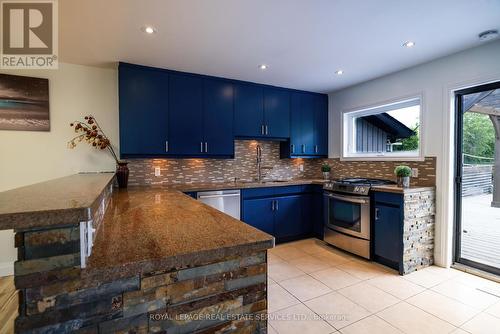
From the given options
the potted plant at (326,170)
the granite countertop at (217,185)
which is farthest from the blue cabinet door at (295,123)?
the granite countertop at (217,185)

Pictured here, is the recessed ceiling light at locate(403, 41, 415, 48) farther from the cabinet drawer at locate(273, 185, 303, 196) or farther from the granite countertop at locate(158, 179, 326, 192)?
the cabinet drawer at locate(273, 185, 303, 196)

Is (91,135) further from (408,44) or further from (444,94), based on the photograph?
(444,94)

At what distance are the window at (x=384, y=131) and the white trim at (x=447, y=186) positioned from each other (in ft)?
0.97

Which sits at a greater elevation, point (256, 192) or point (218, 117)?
point (218, 117)

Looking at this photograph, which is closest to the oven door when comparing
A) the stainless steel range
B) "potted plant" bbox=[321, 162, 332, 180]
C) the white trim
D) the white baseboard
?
the stainless steel range

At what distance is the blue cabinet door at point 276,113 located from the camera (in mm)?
3752

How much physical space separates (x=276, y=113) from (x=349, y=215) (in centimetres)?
183

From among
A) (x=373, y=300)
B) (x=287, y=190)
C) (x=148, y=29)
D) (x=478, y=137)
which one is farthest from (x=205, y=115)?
(x=478, y=137)

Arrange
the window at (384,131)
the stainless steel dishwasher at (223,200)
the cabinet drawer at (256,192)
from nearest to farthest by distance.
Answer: the stainless steel dishwasher at (223,200), the window at (384,131), the cabinet drawer at (256,192)

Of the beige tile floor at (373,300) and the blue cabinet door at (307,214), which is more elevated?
the blue cabinet door at (307,214)

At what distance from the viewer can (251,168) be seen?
3949 mm

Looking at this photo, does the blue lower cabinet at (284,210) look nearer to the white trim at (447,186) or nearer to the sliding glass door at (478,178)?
the white trim at (447,186)

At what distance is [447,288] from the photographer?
2.32m

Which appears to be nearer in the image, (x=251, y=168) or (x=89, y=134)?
(x=89, y=134)
